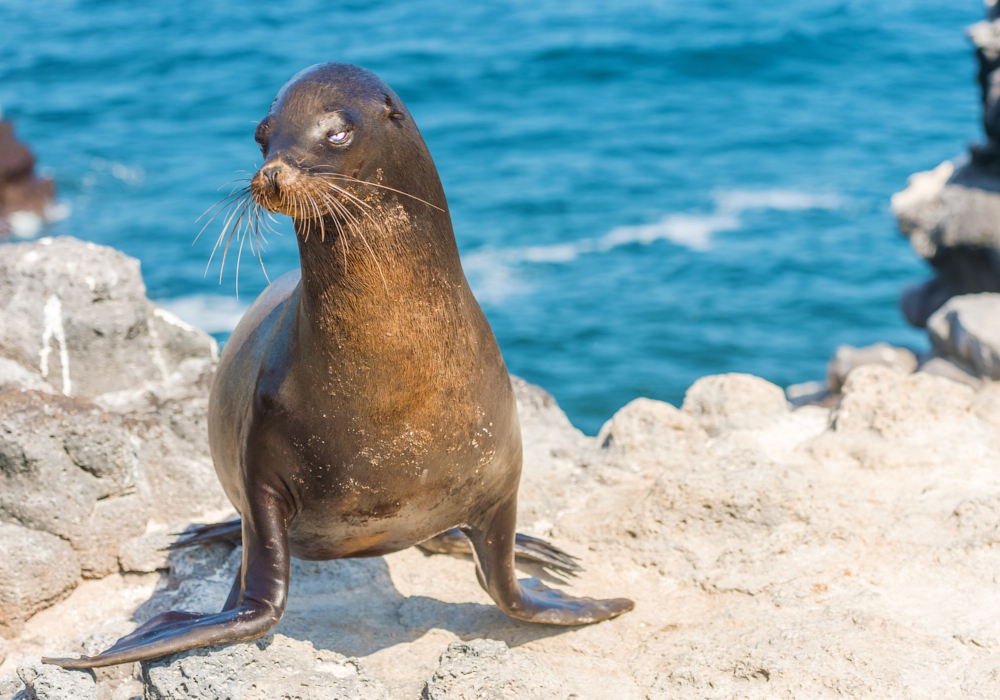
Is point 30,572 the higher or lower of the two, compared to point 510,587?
lower

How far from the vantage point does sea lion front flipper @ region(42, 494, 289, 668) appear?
11.1 feet

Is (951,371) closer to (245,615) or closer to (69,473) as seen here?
Result: (69,473)

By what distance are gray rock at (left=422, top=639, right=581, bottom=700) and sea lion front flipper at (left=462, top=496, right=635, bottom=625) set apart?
491 millimetres

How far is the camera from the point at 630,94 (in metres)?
27.1

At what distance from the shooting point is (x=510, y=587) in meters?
4.33

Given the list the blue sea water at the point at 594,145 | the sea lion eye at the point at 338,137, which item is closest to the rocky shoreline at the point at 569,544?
the sea lion eye at the point at 338,137

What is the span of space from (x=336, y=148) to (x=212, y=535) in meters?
2.54

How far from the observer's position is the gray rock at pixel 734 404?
6.43m

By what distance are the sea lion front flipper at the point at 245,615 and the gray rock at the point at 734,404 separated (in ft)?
11.0

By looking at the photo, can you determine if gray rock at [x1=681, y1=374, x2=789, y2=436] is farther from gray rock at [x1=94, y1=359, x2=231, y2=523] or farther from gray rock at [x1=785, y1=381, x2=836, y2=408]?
gray rock at [x1=785, y1=381, x2=836, y2=408]

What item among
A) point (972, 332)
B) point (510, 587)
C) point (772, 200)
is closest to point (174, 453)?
point (510, 587)

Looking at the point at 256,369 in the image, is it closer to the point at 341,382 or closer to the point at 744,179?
the point at 341,382

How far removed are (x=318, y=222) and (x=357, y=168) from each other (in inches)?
7.9

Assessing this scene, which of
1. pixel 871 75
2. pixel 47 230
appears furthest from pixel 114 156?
pixel 871 75
